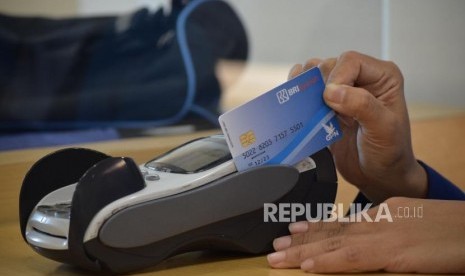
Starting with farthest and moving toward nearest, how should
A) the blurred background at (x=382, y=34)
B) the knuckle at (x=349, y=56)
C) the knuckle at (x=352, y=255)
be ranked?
the blurred background at (x=382, y=34) → the knuckle at (x=349, y=56) → the knuckle at (x=352, y=255)

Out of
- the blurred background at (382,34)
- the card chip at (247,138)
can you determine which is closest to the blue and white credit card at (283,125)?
the card chip at (247,138)

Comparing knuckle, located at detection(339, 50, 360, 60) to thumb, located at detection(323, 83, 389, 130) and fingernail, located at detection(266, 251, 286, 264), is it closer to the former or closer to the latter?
thumb, located at detection(323, 83, 389, 130)

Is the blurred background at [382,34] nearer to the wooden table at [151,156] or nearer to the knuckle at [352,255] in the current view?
the wooden table at [151,156]

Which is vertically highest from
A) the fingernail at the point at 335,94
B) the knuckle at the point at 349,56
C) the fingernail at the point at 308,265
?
the knuckle at the point at 349,56

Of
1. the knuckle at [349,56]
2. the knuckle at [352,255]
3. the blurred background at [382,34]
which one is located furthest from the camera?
the blurred background at [382,34]

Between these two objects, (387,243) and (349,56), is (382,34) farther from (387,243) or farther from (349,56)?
(387,243)

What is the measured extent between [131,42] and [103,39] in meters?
0.04

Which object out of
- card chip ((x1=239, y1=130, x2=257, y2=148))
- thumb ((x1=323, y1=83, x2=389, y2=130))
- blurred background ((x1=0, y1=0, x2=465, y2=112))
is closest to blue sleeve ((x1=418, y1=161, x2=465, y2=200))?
thumb ((x1=323, y1=83, x2=389, y2=130))

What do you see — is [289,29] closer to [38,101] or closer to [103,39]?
[103,39]

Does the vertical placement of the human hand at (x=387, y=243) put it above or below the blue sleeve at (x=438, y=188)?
above

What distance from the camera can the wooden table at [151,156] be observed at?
65 centimetres

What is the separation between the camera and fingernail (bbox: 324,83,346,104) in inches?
26.8

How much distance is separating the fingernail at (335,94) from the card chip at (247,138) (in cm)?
8

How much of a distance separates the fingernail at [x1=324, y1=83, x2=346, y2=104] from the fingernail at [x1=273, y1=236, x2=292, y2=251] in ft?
0.38
